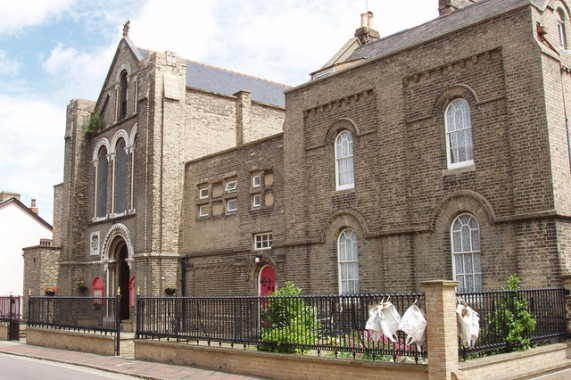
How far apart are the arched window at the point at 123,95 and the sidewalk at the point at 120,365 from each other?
13113 mm

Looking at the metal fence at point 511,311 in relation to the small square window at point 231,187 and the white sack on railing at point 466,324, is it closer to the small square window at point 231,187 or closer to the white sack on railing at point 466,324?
the white sack on railing at point 466,324

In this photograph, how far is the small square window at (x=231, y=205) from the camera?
2506 centimetres

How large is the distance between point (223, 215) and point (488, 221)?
12.4 meters

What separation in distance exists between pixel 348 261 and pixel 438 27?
824 centimetres

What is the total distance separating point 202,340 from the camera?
16109 millimetres

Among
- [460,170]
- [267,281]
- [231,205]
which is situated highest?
[231,205]

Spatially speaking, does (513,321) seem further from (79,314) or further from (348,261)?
(79,314)

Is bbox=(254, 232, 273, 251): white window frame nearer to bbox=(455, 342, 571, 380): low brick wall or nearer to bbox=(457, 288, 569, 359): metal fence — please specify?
bbox=(457, 288, 569, 359): metal fence

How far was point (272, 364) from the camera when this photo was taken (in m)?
13.6

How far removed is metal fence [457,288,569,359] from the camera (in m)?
11.9

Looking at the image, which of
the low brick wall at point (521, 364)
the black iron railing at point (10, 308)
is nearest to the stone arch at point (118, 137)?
the black iron railing at point (10, 308)

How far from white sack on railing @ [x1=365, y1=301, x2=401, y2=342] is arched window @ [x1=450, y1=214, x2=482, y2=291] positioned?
507 cm

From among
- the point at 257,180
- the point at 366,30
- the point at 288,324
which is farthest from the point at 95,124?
the point at 288,324

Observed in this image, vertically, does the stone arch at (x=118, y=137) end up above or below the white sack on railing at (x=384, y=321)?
above
